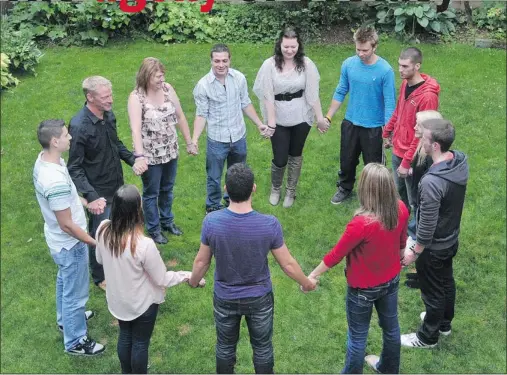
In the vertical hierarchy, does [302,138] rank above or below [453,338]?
above

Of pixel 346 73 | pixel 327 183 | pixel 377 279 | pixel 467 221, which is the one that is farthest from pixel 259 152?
pixel 377 279

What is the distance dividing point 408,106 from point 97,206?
9.40 ft

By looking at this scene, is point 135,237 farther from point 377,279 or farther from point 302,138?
point 302,138

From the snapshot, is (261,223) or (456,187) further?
(456,187)

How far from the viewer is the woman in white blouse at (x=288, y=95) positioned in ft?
19.7

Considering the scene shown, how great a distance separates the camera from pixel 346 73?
620 centimetres

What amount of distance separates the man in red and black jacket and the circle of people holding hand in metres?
0.01

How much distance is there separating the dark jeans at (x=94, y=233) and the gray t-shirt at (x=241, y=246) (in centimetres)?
168

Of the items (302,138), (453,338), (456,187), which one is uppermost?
(456,187)

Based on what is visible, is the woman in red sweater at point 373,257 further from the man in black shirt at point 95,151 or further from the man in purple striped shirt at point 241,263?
the man in black shirt at point 95,151

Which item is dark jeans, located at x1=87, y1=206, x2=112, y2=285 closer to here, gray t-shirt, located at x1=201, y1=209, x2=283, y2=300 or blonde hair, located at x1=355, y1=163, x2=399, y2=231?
gray t-shirt, located at x1=201, y1=209, x2=283, y2=300

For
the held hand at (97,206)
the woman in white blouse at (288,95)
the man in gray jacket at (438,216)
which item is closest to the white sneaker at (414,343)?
the man in gray jacket at (438,216)

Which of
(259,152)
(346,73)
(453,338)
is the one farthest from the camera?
(259,152)

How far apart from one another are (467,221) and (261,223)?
3.52 m
